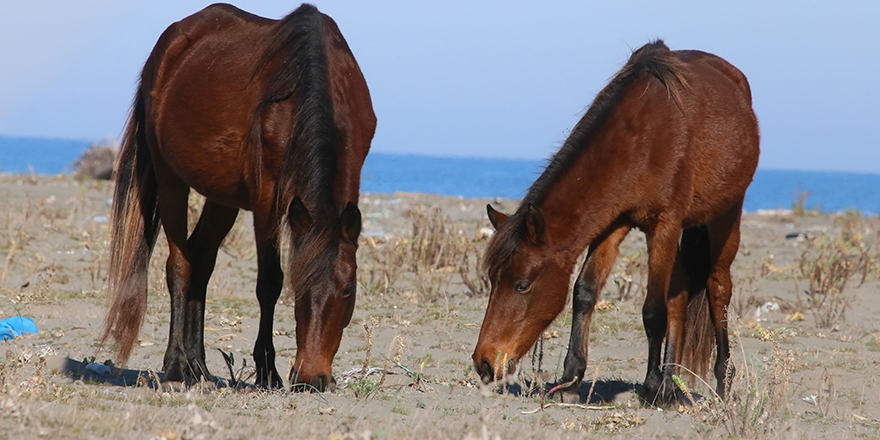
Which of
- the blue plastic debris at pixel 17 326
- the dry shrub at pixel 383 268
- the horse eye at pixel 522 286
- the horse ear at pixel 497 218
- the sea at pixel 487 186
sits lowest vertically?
the blue plastic debris at pixel 17 326

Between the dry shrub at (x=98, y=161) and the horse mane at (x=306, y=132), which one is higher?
the dry shrub at (x=98, y=161)

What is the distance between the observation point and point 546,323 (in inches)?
187

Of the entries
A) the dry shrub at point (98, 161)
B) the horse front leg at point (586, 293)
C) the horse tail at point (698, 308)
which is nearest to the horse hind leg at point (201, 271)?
the horse front leg at point (586, 293)

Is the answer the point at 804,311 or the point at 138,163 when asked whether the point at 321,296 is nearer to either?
the point at 138,163

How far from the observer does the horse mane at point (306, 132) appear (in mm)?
4168

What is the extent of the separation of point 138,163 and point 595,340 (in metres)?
3.38

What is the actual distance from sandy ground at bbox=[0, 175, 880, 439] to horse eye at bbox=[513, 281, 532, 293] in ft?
1.56

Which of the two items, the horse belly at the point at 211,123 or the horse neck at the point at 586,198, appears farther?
the horse belly at the point at 211,123

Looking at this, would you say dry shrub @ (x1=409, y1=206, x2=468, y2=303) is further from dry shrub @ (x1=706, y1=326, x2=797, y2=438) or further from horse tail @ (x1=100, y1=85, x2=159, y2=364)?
dry shrub @ (x1=706, y1=326, x2=797, y2=438)

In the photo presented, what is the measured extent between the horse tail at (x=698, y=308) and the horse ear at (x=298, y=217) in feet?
8.85

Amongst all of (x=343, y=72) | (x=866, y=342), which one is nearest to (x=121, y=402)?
(x=343, y=72)

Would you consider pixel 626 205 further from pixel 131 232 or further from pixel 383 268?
pixel 383 268

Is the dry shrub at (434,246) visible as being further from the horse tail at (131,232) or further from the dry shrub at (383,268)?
the horse tail at (131,232)

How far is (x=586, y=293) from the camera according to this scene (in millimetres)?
5180
